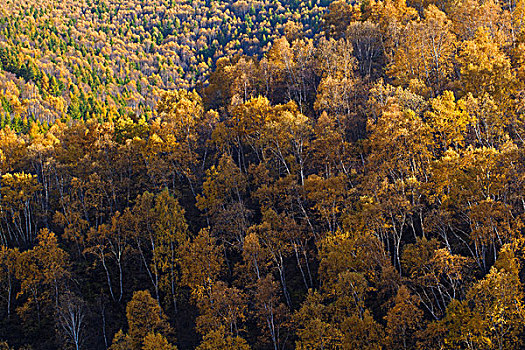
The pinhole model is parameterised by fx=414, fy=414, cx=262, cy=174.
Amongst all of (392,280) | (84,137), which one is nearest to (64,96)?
(84,137)

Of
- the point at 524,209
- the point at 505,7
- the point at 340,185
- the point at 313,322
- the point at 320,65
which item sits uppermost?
the point at 505,7

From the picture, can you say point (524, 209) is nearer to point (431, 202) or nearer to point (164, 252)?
point (431, 202)

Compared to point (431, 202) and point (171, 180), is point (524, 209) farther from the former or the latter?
point (171, 180)

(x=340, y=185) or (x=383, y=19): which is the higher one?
(x=383, y=19)

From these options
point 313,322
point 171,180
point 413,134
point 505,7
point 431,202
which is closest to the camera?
point 313,322

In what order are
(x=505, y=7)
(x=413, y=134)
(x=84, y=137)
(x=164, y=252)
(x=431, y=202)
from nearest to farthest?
(x=431, y=202), (x=413, y=134), (x=164, y=252), (x=84, y=137), (x=505, y=7)

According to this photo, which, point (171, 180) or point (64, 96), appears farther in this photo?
point (64, 96)
